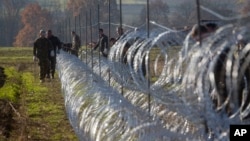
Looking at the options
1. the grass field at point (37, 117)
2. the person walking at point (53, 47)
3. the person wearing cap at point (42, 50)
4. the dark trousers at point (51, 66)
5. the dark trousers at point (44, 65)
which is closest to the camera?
the grass field at point (37, 117)

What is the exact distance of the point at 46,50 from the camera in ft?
55.5

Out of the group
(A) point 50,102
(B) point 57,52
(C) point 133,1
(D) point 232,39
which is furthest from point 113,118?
(C) point 133,1

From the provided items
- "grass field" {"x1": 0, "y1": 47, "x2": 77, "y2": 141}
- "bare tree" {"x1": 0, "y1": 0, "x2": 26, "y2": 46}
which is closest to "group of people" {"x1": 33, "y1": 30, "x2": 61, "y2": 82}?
"grass field" {"x1": 0, "y1": 47, "x2": 77, "y2": 141}

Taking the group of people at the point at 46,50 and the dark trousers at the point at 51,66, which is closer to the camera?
the group of people at the point at 46,50

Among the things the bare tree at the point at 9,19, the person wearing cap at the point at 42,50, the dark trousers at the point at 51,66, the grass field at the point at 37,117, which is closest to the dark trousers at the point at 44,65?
the person wearing cap at the point at 42,50

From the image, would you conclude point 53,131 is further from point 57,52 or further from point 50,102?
point 57,52

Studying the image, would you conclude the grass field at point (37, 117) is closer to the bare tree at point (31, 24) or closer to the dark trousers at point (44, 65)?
the dark trousers at point (44, 65)

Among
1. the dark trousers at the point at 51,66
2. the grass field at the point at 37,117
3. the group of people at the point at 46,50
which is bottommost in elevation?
the grass field at the point at 37,117

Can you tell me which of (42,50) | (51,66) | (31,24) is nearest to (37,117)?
(42,50)

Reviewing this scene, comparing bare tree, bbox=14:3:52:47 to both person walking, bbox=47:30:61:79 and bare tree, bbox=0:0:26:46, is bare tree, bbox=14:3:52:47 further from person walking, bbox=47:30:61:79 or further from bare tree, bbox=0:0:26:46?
person walking, bbox=47:30:61:79

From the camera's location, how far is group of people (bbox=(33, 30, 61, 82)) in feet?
54.0

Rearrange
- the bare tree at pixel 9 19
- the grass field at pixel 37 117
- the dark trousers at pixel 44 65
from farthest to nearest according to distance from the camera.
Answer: the bare tree at pixel 9 19 < the dark trousers at pixel 44 65 < the grass field at pixel 37 117

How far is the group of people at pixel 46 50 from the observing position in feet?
54.0

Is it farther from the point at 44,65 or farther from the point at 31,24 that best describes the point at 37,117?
the point at 31,24
